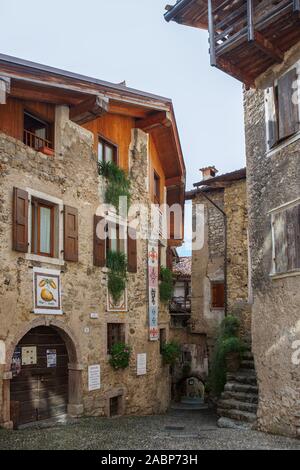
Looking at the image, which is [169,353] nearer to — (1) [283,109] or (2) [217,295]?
(2) [217,295]

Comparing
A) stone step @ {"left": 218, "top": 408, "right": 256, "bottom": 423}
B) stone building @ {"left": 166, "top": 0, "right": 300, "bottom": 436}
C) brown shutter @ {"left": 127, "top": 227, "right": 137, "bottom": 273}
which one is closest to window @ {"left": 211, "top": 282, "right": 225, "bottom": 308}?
brown shutter @ {"left": 127, "top": 227, "right": 137, "bottom": 273}

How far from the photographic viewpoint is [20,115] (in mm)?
11086

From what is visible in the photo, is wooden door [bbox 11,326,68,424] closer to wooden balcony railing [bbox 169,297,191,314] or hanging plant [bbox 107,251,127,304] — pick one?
hanging plant [bbox 107,251,127,304]

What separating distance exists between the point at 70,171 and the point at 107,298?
3260 mm

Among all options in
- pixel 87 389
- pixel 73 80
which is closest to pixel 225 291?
pixel 87 389

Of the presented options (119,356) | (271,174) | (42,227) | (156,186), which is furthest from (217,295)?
(42,227)

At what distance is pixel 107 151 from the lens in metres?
13.9

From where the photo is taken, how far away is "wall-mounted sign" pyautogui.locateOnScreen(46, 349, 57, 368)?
11.3 m

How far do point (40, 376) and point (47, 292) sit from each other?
180 centimetres

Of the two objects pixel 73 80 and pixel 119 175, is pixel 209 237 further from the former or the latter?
pixel 73 80

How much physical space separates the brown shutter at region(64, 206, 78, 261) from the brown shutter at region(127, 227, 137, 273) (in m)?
2.29

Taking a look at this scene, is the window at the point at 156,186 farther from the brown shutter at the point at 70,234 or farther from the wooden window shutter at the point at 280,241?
the wooden window shutter at the point at 280,241

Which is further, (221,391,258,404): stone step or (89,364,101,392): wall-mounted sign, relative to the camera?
(221,391,258,404): stone step

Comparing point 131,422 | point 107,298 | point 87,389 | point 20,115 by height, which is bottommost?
point 131,422
